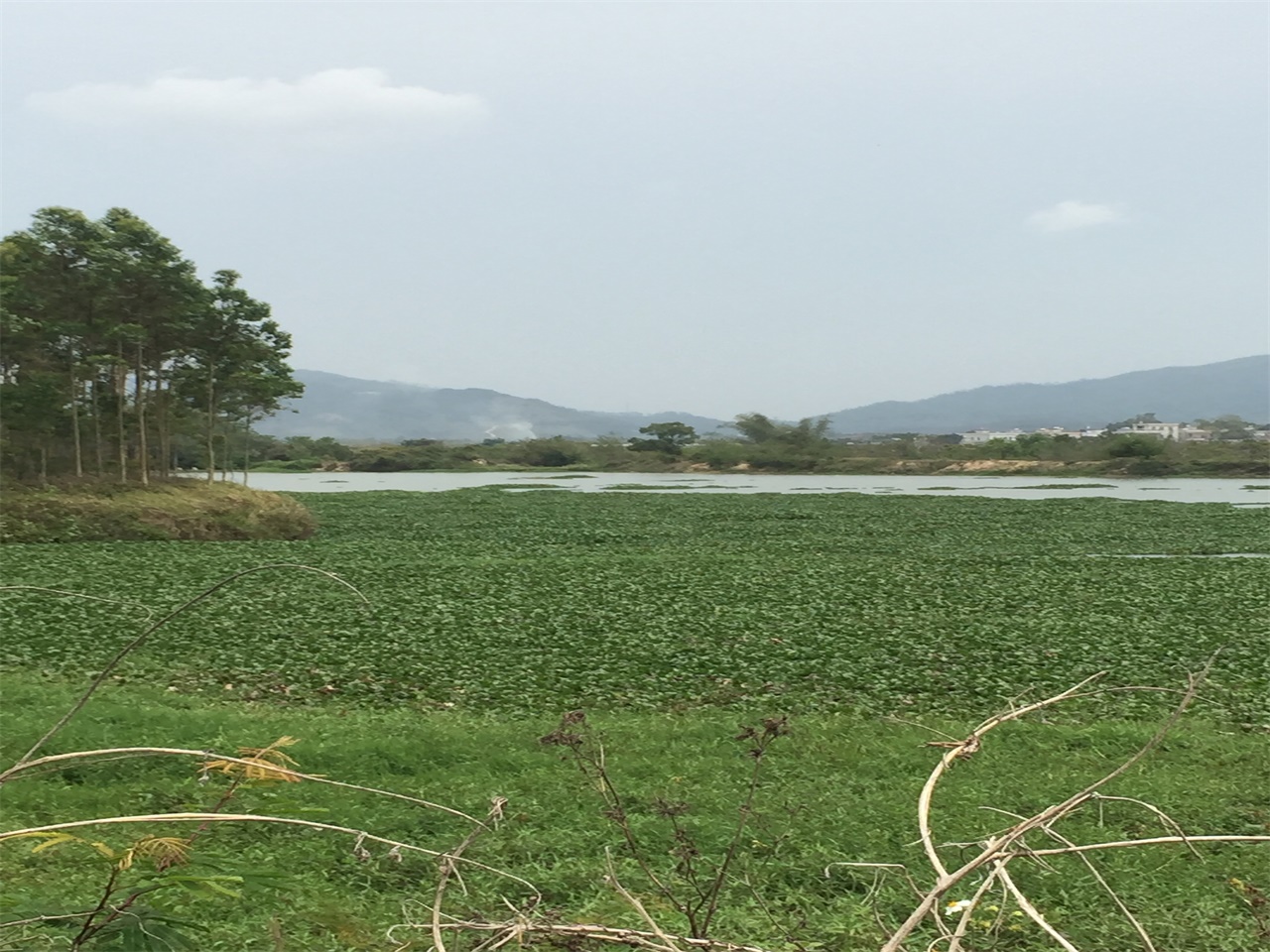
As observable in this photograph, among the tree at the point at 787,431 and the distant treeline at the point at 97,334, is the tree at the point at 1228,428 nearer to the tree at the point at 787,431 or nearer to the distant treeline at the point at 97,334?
the tree at the point at 787,431

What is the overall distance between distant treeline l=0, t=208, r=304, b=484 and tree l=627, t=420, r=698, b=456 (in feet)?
215

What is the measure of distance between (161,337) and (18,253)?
412 cm

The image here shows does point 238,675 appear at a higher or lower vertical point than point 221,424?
lower

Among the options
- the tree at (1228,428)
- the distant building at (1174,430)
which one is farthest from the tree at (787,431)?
the tree at (1228,428)

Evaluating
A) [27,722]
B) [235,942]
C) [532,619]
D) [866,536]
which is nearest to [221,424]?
[866,536]

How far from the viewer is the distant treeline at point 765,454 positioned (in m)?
69.8

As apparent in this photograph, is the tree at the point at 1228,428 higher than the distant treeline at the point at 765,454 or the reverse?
higher

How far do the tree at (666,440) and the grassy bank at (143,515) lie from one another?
68.0 metres

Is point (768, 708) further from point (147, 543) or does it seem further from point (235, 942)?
point (147, 543)

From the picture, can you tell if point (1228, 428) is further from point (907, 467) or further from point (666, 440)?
point (666, 440)

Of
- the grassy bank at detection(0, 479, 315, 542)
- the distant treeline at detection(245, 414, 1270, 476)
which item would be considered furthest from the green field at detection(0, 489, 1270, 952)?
the distant treeline at detection(245, 414, 1270, 476)

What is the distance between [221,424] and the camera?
145ft

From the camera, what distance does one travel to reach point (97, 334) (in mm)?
24641

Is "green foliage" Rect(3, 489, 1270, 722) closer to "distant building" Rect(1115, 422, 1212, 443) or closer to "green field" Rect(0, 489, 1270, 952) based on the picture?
"green field" Rect(0, 489, 1270, 952)
